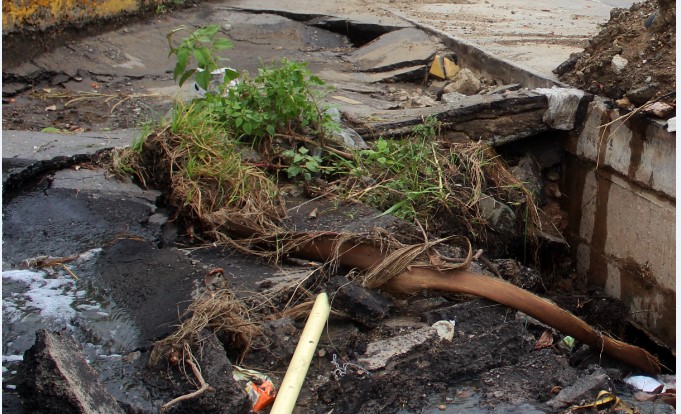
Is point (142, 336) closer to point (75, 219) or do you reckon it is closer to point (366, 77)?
point (75, 219)

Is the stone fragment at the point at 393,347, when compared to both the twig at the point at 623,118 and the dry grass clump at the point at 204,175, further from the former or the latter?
the twig at the point at 623,118

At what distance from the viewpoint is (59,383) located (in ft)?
7.50

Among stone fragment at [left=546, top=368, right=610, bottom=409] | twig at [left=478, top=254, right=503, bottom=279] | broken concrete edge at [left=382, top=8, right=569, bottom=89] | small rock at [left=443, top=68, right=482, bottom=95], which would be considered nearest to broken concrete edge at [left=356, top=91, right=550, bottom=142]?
broken concrete edge at [left=382, top=8, right=569, bottom=89]

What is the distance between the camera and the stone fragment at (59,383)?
2275 millimetres

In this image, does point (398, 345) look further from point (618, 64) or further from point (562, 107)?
point (618, 64)

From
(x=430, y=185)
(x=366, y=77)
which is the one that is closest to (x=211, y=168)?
(x=430, y=185)

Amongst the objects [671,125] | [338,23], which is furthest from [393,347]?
[338,23]

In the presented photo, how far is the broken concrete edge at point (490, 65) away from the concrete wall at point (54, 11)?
9.55 feet

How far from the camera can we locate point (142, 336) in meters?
2.88

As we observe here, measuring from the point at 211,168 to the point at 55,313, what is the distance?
1157 millimetres

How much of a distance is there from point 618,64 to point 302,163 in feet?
6.64

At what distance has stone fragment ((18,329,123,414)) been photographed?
7.47 feet

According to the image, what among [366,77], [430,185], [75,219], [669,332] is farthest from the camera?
[366,77]

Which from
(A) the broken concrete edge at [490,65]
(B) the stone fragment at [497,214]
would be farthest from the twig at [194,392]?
(A) the broken concrete edge at [490,65]
